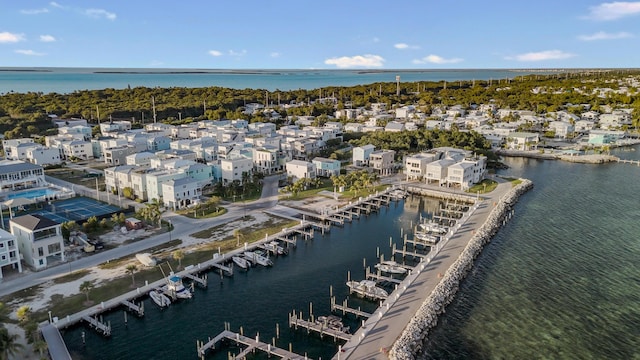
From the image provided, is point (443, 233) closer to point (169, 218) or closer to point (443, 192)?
point (443, 192)

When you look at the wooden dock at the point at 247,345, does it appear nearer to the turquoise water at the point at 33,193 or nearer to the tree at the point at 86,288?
the tree at the point at 86,288

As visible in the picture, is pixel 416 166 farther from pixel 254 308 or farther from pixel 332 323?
pixel 332 323

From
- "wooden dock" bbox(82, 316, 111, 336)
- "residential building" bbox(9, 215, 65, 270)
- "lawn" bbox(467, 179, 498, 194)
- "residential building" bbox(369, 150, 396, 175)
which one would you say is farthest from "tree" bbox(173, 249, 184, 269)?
"residential building" bbox(369, 150, 396, 175)

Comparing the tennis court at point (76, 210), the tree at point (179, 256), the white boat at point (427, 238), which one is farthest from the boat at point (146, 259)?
the white boat at point (427, 238)

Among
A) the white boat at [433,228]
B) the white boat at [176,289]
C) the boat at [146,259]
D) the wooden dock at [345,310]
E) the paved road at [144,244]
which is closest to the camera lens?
the wooden dock at [345,310]

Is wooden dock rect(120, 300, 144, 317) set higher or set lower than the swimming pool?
lower

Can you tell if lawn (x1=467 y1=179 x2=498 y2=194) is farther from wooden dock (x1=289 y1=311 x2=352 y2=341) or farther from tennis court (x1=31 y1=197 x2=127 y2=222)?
tennis court (x1=31 y1=197 x2=127 y2=222)

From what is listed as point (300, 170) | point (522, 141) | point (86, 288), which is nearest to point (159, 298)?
point (86, 288)
